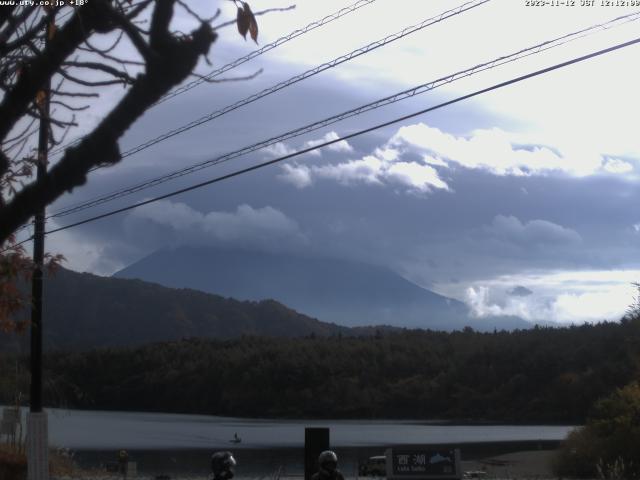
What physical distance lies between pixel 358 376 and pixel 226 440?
45.1 m

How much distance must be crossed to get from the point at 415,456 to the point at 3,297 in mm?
6532

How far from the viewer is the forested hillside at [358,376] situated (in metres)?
88.8

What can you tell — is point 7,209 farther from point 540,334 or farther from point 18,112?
point 540,334

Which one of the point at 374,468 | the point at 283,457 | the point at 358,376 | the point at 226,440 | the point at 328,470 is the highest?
the point at 358,376

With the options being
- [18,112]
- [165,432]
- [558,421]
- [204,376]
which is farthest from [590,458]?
[204,376]

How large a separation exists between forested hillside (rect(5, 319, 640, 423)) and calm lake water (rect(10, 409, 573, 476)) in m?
9.35

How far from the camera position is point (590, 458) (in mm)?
32844

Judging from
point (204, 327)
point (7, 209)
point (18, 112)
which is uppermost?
point (204, 327)

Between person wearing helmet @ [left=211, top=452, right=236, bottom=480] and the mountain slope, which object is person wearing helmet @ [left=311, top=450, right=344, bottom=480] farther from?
the mountain slope

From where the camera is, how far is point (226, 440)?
201 feet

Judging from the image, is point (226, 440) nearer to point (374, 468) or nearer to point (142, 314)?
point (374, 468)

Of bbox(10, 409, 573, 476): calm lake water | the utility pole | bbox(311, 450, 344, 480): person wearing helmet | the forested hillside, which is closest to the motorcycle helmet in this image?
bbox(311, 450, 344, 480): person wearing helmet

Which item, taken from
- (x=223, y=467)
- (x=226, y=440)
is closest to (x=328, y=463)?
(x=223, y=467)

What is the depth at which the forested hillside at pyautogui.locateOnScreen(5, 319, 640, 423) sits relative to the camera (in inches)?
3497
